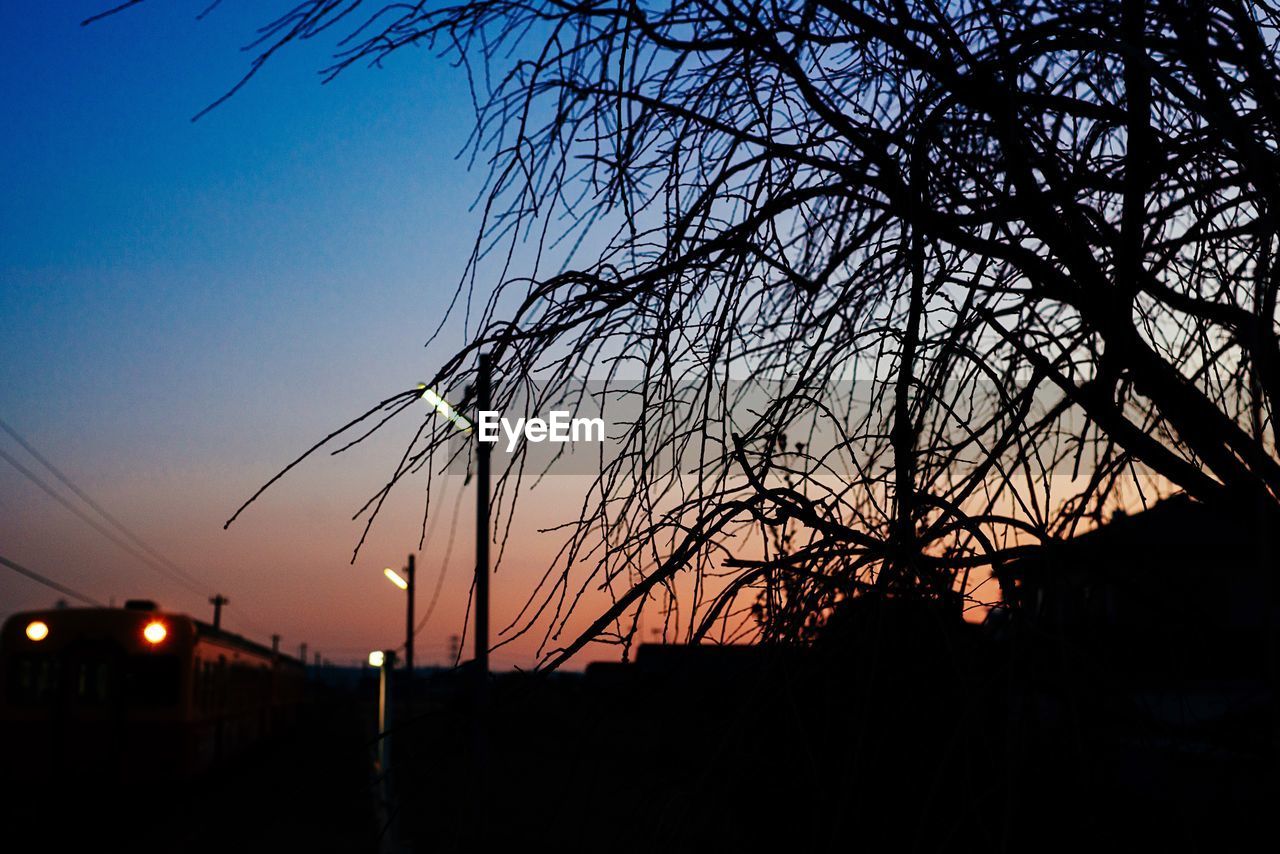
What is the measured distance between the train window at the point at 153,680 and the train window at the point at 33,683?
122 cm

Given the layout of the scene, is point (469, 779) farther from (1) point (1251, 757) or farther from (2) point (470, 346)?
(1) point (1251, 757)

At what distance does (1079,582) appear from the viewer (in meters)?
2.57

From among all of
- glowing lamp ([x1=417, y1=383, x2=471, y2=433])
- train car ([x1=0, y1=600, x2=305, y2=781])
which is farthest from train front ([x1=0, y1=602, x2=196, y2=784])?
glowing lamp ([x1=417, y1=383, x2=471, y2=433])

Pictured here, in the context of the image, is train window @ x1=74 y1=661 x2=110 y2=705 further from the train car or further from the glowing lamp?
the glowing lamp

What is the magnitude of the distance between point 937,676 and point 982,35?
200 centimetres

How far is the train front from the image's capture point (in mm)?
19156

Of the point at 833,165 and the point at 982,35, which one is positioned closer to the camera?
the point at 833,165

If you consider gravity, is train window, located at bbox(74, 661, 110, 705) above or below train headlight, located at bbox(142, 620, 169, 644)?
below

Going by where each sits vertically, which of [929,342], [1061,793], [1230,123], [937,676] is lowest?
[1061,793]

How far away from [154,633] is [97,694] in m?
1.45

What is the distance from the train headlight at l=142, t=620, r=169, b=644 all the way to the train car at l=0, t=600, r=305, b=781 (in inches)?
0.6

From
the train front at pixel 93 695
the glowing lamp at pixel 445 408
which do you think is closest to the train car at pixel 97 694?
the train front at pixel 93 695

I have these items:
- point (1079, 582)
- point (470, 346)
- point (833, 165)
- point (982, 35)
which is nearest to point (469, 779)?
point (470, 346)

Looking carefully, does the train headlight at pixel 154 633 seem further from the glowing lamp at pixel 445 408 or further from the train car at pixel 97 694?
the glowing lamp at pixel 445 408
